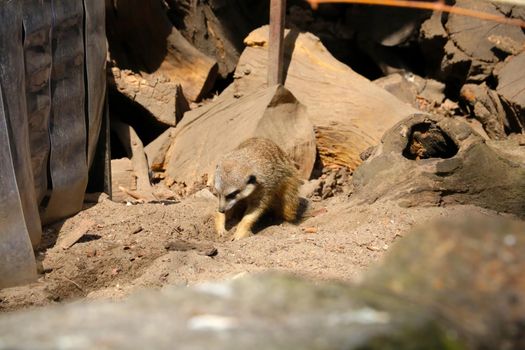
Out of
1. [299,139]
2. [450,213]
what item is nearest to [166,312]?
[450,213]

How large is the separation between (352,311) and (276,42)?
17.5ft

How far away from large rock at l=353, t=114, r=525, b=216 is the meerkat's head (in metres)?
0.85

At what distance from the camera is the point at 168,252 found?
4828mm

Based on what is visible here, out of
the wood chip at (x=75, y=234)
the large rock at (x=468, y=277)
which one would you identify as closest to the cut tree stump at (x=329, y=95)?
the wood chip at (x=75, y=234)

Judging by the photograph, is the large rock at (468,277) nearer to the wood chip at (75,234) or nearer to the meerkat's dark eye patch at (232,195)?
the wood chip at (75,234)

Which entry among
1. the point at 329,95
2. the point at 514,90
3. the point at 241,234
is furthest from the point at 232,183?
the point at 514,90

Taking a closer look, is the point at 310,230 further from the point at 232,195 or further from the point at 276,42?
the point at 276,42

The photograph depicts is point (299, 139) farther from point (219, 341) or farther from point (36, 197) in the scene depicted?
point (219, 341)

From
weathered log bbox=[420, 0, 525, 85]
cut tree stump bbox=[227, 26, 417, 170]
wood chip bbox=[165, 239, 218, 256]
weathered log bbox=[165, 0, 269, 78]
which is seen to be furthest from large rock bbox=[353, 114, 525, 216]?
weathered log bbox=[165, 0, 269, 78]

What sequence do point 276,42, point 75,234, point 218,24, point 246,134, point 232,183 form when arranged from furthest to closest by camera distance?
point 218,24
point 276,42
point 246,134
point 232,183
point 75,234

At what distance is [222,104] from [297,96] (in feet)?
2.34

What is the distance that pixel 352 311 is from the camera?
1569 mm

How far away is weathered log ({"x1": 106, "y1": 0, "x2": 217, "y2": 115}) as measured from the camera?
7.07m

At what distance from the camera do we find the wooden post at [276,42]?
6637mm
